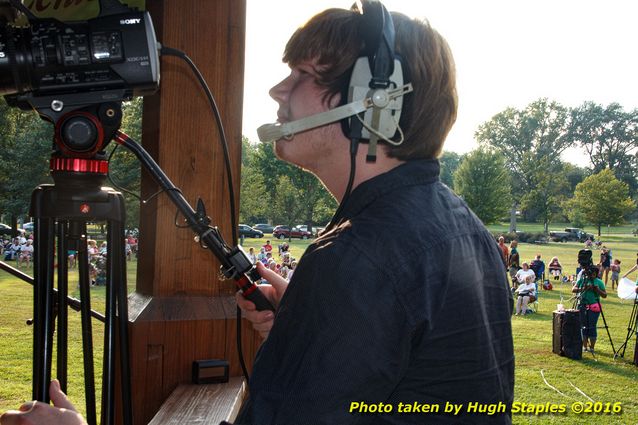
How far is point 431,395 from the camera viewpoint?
1002 mm

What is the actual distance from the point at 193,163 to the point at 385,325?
1251mm

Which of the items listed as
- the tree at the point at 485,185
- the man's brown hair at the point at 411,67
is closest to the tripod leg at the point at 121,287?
the man's brown hair at the point at 411,67

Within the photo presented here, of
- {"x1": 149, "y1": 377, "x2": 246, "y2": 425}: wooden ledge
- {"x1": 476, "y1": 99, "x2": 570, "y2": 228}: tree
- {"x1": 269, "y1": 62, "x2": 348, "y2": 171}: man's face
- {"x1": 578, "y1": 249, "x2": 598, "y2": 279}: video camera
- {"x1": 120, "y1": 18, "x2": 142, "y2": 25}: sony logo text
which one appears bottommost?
{"x1": 578, "y1": 249, "x2": 598, "y2": 279}: video camera

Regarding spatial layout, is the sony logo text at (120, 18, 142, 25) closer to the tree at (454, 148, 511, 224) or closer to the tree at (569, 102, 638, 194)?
the tree at (454, 148, 511, 224)

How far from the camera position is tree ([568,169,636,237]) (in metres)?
44.8

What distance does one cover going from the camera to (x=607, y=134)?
63.3m

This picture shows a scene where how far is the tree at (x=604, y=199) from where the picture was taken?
44750mm

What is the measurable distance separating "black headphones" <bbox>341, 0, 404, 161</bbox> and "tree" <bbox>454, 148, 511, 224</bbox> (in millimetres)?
45967

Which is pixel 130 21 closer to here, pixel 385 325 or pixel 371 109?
pixel 371 109

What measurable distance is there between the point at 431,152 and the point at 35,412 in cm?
89

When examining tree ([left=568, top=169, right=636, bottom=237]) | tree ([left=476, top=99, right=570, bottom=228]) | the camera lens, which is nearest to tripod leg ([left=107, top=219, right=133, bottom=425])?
the camera lens

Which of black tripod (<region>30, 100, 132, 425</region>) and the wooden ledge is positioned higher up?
black tripod (<region>30, 100, 132, 425</region>)

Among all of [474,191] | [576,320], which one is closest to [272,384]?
[576,320]

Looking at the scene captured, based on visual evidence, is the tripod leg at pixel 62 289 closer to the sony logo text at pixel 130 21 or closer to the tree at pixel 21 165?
the sony logo text at pixel 130 21
